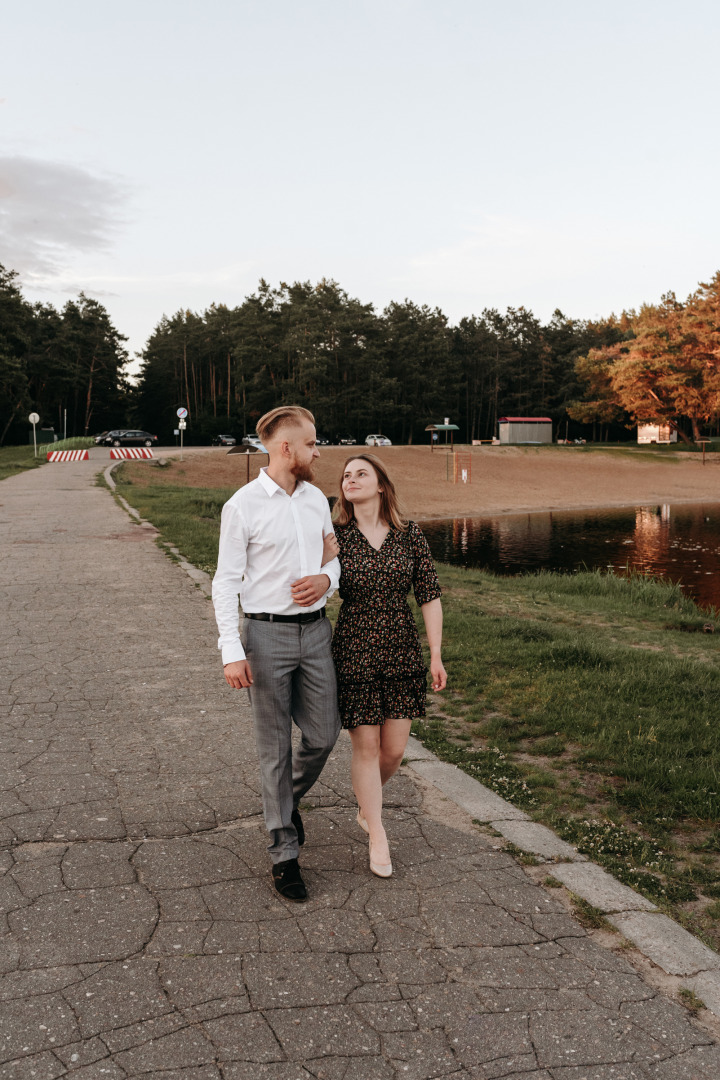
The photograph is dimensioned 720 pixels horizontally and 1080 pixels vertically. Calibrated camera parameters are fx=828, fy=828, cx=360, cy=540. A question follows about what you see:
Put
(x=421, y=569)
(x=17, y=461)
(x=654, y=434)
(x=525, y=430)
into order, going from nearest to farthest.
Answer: (x=421, y=569), (x=17, y=461), (x=525, y=430), (x=654, y=434)

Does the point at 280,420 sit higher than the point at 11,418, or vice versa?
the point at 11,418

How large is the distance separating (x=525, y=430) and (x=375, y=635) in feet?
240

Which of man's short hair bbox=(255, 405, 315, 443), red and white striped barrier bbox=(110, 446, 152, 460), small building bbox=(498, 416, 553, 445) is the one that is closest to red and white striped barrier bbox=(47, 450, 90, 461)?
red and white striped barrier bbox=(110, 446, 152, 460)

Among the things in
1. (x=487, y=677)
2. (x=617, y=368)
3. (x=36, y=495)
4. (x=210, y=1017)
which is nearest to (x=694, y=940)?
(x=210, y=1017)

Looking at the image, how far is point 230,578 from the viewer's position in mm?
3354

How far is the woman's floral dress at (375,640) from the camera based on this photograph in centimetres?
352

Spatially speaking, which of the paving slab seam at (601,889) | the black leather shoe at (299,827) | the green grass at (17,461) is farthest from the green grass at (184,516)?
the black leather shoe at (299,827)

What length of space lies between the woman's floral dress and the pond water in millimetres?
12742

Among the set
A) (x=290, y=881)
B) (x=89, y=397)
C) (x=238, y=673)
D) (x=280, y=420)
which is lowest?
(x=290, y=881)

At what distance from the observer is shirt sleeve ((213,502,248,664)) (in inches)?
129

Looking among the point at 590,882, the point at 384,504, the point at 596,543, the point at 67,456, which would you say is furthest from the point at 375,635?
the point at 67,456

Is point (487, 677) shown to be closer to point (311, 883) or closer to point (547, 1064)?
point (311, 883)

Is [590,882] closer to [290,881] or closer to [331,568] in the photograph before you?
[290,881]

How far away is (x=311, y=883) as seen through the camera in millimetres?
3443
